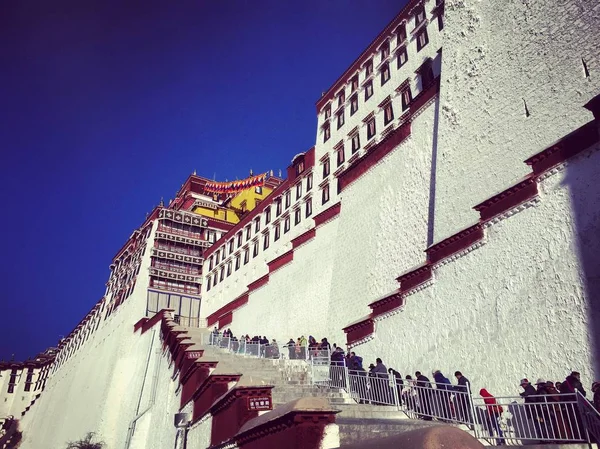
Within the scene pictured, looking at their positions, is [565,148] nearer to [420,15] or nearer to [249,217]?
[420,15]

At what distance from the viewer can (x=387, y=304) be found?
1423 centimetres

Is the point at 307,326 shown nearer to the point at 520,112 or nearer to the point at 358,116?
the point at 358,116

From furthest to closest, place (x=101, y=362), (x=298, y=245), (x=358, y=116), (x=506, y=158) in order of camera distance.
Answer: (x=101, y=362), (x=298, y=245), (x=358, y=116), (x=506, y=158)

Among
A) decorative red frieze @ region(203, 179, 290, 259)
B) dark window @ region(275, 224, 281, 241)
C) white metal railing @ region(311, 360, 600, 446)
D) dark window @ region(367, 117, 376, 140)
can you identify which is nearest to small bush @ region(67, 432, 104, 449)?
dark window @ region(275, 224, 281, 241)

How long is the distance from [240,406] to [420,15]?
18.9 m

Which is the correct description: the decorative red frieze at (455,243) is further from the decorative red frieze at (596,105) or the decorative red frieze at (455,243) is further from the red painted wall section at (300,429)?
the red painted wall section at (300,429)

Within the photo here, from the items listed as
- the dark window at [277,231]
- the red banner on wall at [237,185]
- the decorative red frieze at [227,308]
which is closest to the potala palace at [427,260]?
the dark window at [277,231]

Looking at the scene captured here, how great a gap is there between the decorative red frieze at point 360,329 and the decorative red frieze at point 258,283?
13.4 m

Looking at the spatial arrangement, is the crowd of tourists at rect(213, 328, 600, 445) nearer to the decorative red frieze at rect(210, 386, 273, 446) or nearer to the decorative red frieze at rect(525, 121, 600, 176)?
the decorative red frieze at rect(210, 386, 273, 446)

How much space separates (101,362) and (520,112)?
110 ft

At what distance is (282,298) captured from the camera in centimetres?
2611

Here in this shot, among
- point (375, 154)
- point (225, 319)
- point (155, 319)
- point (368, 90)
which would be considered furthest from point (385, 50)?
point (155, 319)

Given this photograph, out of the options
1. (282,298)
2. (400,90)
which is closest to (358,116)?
(400,90)

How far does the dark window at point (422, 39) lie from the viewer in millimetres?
20873
